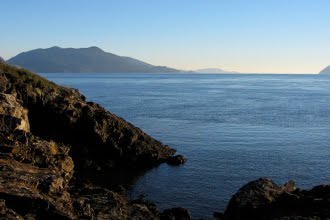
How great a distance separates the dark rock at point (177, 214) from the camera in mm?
37628

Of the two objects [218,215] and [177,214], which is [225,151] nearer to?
[218,215]

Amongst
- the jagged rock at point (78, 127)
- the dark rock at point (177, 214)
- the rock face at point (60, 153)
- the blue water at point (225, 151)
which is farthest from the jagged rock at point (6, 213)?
the jagged rock at point (78, 127)

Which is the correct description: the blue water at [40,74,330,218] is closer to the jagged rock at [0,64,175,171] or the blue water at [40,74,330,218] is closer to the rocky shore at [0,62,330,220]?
the rocky shore at [0,62,330,220]

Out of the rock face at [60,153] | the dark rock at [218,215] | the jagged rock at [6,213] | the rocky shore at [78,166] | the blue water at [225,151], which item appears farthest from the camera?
the blue water at [225,151]

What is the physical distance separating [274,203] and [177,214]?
8240 millimetres

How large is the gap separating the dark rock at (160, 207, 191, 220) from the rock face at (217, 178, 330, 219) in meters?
3.01

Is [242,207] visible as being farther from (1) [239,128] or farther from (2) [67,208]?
(1) [239,128]

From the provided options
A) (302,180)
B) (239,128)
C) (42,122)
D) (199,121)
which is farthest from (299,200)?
(199,121)

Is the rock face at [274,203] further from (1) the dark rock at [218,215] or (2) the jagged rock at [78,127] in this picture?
(2) the jagged rock at [78,127]

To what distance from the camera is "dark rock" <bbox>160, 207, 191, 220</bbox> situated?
37.6 metres

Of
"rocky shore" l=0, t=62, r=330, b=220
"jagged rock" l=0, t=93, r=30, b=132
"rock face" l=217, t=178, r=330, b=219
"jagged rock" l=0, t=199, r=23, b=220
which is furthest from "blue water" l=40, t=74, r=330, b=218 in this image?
"jagged rock" l=0, t=199, r=23, b=220

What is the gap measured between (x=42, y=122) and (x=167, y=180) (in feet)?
59.6

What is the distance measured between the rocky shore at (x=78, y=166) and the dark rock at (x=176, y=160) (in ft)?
0.43

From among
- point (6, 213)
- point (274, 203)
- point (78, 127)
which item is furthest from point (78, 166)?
point (6, 213)
